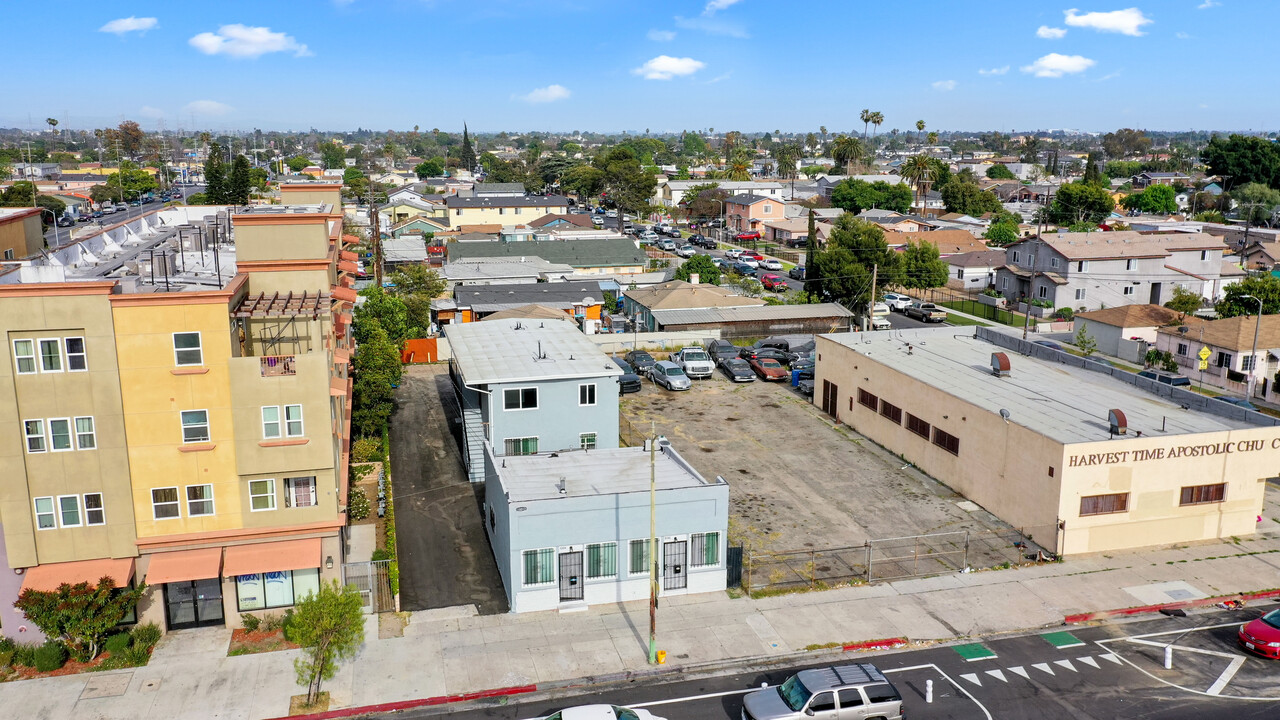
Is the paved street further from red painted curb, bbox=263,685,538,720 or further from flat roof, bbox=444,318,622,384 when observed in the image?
flat roof, bbox=444,318,622,384

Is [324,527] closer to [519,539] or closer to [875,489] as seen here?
[519,539]

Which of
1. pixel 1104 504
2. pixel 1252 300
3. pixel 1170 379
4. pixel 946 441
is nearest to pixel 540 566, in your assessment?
pixel 946 441

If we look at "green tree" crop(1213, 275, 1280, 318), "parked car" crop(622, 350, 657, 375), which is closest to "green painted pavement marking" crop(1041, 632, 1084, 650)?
"parked car" crop(622, 350, 657, 375)

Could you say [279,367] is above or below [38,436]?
above

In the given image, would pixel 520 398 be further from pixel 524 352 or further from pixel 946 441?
pixel 946 441

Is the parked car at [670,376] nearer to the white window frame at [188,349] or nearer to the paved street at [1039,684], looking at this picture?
the paved street at [1039,684]

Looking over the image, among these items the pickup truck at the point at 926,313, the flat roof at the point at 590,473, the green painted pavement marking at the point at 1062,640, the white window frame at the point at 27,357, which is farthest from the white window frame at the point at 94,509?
the pickup truck at the point at 926,313
